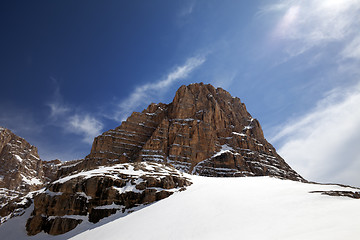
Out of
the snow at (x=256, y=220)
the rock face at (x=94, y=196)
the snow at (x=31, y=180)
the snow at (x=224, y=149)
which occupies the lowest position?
the snow at (x=256, y=220)

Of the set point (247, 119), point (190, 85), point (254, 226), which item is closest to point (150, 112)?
point (190, 85)

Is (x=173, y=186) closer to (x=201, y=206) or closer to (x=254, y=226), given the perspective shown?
(x=201, y=206)

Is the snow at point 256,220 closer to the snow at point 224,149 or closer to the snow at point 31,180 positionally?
the snow at point 224,149

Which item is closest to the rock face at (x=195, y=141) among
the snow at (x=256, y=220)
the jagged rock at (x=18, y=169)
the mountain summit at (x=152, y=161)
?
the mountain summit at (x=152, y=161)

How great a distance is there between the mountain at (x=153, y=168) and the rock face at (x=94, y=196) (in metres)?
0.17

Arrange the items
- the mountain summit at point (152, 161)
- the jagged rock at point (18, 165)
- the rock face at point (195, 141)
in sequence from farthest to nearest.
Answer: the jagged rock at point (18, 165), the rock face at point (195, 141), the mountain summit at point (152, 161)

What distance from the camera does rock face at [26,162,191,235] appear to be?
107 feet

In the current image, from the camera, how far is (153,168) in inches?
1757

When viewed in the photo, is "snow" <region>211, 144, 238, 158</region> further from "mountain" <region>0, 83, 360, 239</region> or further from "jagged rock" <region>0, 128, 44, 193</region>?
"jagged rock" <region>0, 128, 44, 193</region>

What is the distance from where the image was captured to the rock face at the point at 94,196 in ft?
107

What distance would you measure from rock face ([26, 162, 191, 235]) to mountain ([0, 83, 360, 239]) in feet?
0.56

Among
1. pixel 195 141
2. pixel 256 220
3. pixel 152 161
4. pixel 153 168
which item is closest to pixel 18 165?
pixel 152 161

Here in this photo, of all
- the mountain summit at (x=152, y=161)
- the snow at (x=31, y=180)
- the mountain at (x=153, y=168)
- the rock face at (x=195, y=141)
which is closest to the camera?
the mountain at (x=153, y=168)

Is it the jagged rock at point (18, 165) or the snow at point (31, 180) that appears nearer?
the jagged rock at point (18, 165)
